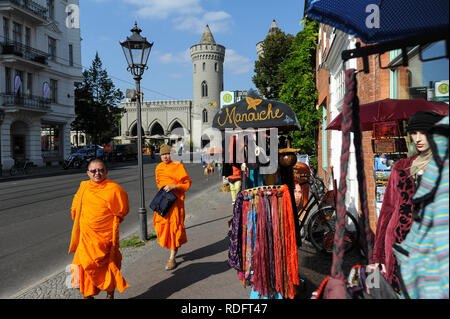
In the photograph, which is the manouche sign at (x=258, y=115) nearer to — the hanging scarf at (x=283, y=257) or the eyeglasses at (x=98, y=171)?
the hanging scarf at (x=283, y=257)

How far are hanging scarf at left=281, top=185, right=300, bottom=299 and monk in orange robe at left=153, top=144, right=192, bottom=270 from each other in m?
1.89

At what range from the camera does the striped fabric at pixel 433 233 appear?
115 cm

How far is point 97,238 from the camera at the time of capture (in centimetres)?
324

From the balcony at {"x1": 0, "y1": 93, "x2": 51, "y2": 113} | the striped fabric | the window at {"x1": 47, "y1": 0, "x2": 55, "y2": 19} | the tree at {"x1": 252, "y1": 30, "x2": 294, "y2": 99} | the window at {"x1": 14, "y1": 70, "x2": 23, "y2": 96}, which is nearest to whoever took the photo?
the striped fabric

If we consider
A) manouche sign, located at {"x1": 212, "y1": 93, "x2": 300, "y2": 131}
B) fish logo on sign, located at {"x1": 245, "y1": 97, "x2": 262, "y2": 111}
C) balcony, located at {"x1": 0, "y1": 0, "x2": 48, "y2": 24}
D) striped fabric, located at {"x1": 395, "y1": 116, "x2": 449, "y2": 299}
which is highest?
balcony, located at {"x1": 0, "y1": 0, "x2": 48, "y2": 24}

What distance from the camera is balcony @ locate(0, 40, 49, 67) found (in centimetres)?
2406

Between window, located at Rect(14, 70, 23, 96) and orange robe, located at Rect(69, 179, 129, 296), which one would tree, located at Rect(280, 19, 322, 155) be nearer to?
orange robe, located at Rect(69, 179, 129, 296)

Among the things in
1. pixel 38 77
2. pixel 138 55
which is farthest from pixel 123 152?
pixel 138 55

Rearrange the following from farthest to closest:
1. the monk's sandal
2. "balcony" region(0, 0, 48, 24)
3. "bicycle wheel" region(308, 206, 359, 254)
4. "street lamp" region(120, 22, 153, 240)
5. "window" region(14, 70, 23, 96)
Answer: "window" region(14, 70, 23, 96) → "balcony" region(0, 0, 48, 24) → "street lamp" region(120, 22, 153, 240) → "bicycle wheel" region(308, 206, 359, 254) → the monk's sandal

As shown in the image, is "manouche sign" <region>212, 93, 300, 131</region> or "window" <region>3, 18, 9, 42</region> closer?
"manouche sign" <region>212, 93, 300, 131</region>

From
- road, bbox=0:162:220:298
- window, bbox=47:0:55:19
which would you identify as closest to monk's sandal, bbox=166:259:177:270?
road, bbox=0:162:220:298

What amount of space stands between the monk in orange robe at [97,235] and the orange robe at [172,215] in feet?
4.33
